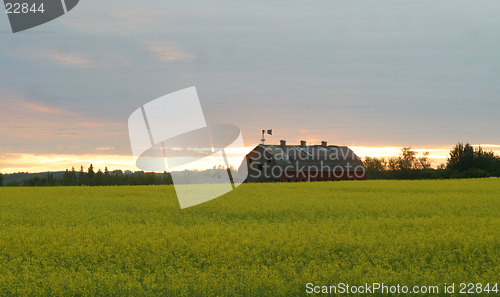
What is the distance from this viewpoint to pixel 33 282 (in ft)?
31.2

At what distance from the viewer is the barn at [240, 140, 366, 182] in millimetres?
64812

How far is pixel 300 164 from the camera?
6681cm

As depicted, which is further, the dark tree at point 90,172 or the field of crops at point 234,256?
the dark tree at point 90,172

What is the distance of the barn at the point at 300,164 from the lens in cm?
6481

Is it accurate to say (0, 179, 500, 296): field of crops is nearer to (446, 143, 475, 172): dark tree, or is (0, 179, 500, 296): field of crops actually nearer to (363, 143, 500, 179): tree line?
(363, 143, 500, 179): tree line

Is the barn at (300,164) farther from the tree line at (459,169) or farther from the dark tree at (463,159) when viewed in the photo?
the dark tree at (463,159)

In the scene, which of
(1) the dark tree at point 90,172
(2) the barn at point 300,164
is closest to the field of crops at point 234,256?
(2) the barn at point 300,164

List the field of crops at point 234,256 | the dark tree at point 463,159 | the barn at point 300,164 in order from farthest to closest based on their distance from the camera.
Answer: the dark tree at point 463,159 < the barn at point 300,164 < the field of crops at point 234,256

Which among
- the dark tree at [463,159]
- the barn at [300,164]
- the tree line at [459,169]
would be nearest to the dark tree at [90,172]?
the barn at [300,164]

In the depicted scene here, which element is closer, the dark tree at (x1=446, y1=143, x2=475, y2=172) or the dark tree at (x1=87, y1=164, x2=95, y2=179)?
the dark tree at (x1=446, y1=143, x2=475, y2=172)

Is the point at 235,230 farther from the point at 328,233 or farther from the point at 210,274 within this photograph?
the point at 210,274

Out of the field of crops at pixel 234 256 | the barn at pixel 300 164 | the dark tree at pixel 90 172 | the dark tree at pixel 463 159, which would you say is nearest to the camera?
the field of crops at pixel 234 256

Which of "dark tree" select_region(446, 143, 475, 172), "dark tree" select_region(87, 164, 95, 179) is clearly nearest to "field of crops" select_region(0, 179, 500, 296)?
"dark tree" select_region(446, 143, 475, 172)

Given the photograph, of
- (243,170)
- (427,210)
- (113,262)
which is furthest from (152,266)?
(243,170)
